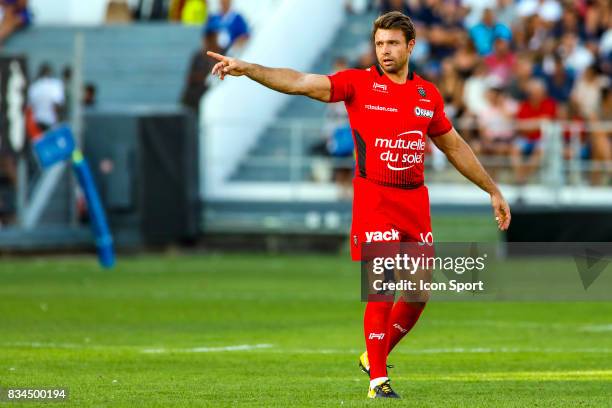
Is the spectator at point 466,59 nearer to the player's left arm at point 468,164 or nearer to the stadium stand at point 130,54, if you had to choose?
the stadium stand at point 130,54

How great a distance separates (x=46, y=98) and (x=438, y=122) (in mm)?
16187

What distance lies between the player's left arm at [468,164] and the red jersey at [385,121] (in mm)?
393

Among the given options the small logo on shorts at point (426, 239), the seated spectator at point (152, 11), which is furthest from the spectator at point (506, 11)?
the small logo on shorts at point (426, 239)

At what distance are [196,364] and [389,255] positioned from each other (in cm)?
238

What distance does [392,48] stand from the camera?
9117 millimetres

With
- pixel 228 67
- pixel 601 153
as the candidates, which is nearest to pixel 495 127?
pixel 601 153

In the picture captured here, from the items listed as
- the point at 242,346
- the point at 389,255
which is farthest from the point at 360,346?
the point at 389,255

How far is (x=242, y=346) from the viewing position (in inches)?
492

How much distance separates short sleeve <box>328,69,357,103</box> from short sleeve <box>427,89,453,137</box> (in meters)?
0.59

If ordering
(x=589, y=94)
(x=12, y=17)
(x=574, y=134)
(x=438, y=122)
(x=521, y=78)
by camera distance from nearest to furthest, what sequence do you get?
(x=438, y=122), (x=574, y=134), (x=589, y=94), (x=521, y=78), (x=12, y=17)

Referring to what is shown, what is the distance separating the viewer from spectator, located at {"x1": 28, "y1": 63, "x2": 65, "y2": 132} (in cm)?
2470

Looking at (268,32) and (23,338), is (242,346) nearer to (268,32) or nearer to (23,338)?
(23,338)

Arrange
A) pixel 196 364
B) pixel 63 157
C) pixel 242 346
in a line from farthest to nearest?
pixel 63 157, pixel 242 346, pixel 196 364

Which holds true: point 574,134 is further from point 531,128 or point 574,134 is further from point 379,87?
point 379,87
